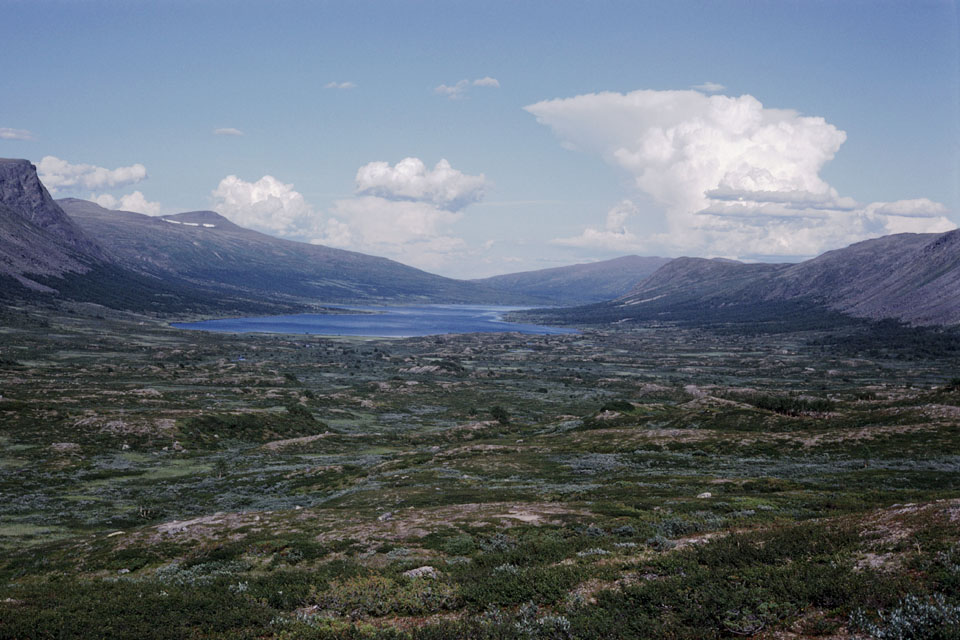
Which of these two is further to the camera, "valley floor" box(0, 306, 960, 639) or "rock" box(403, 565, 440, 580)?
"rock" box(403, 565, 440, 580)

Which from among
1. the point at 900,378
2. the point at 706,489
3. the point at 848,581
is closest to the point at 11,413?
the point at 706,489

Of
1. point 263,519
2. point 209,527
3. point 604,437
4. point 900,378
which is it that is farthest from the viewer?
point 900,378

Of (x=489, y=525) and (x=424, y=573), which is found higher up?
(x=424, y=573)

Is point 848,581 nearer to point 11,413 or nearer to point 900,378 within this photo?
point 11,413

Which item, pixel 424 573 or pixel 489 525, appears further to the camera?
pixel 489 525
